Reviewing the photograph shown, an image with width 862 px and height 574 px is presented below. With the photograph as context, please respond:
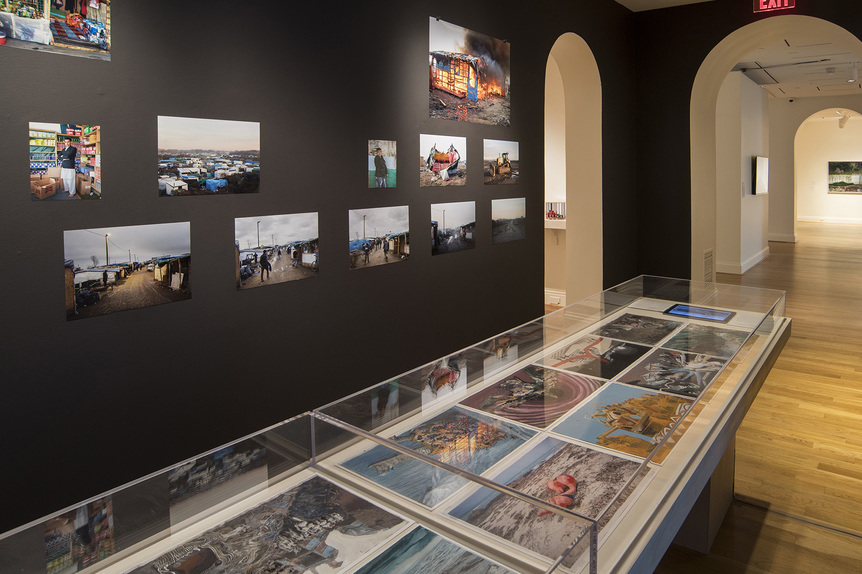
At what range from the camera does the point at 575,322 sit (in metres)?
3.04

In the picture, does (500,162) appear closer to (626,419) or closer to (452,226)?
(452,226)

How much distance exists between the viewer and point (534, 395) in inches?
84.4

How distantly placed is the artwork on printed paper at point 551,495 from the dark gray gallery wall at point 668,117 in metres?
5.63

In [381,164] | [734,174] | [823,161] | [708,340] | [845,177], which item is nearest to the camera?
[708,340]

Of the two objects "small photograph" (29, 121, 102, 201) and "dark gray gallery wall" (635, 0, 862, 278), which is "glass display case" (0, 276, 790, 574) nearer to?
"small photograph" (29, 121, 102, 201)

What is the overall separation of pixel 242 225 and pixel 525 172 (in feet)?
9.01

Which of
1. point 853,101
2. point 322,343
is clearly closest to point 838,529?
point 322,343

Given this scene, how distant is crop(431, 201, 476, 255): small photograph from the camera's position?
4.16 meters

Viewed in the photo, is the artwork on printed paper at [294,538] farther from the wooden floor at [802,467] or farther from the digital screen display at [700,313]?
the digital screen display at [700,313]

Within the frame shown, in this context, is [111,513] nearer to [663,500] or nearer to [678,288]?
[663,500]

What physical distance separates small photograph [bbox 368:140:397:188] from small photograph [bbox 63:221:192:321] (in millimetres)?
1206

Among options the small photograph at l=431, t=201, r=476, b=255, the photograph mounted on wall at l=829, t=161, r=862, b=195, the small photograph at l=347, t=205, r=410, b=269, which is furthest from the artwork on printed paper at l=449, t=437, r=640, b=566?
the photograph mounted on wall at l=829, t=161, r=862, b=195

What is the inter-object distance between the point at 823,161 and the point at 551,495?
22029 mm

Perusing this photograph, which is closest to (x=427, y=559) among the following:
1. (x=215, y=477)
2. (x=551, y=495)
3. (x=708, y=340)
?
(x=551, y=495)
